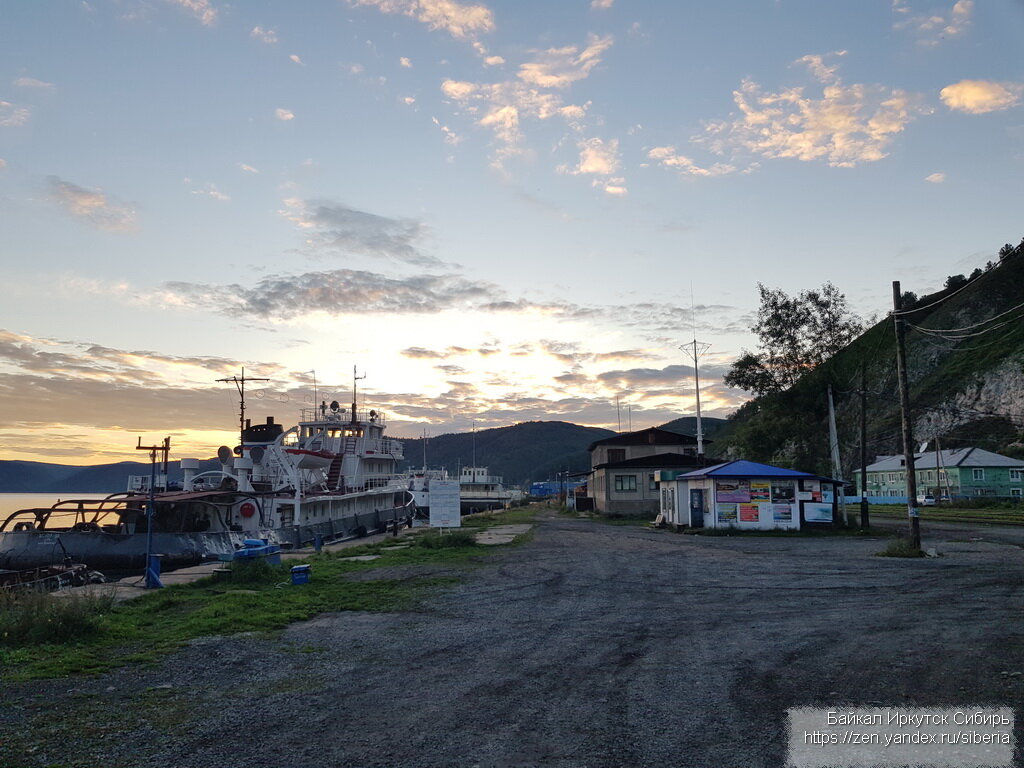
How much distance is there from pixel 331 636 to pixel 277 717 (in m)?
4.76

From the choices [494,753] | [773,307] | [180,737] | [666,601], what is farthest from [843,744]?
[773,307]

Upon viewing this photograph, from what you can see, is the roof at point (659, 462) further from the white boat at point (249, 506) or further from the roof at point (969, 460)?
the roof at point (969, 460)

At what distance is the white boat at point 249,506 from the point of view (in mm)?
27969

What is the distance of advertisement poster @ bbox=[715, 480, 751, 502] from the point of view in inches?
1399

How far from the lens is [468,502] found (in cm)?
9494

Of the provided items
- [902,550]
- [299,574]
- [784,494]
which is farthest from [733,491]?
[299,574]

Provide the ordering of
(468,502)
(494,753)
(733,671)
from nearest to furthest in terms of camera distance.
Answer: (494,753), (733,671), (468,502)

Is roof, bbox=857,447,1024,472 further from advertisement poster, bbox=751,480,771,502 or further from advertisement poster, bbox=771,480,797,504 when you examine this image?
advertisement poster, bbox=751,480,771,502

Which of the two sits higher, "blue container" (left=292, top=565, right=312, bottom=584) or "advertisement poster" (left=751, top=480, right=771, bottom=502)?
"advertisement poster" (left=751, top=480, right=771, bottom=502)

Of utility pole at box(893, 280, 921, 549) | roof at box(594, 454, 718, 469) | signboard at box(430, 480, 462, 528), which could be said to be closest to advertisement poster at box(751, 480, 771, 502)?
utility pole at box(893, 280, 921, 549)

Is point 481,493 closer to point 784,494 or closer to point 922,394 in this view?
point 784,494

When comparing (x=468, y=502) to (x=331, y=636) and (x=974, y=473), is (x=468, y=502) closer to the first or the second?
(x=974, y=473)

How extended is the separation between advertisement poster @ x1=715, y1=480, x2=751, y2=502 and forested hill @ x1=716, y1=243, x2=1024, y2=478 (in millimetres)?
16614

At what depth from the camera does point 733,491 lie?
35.6 metres
